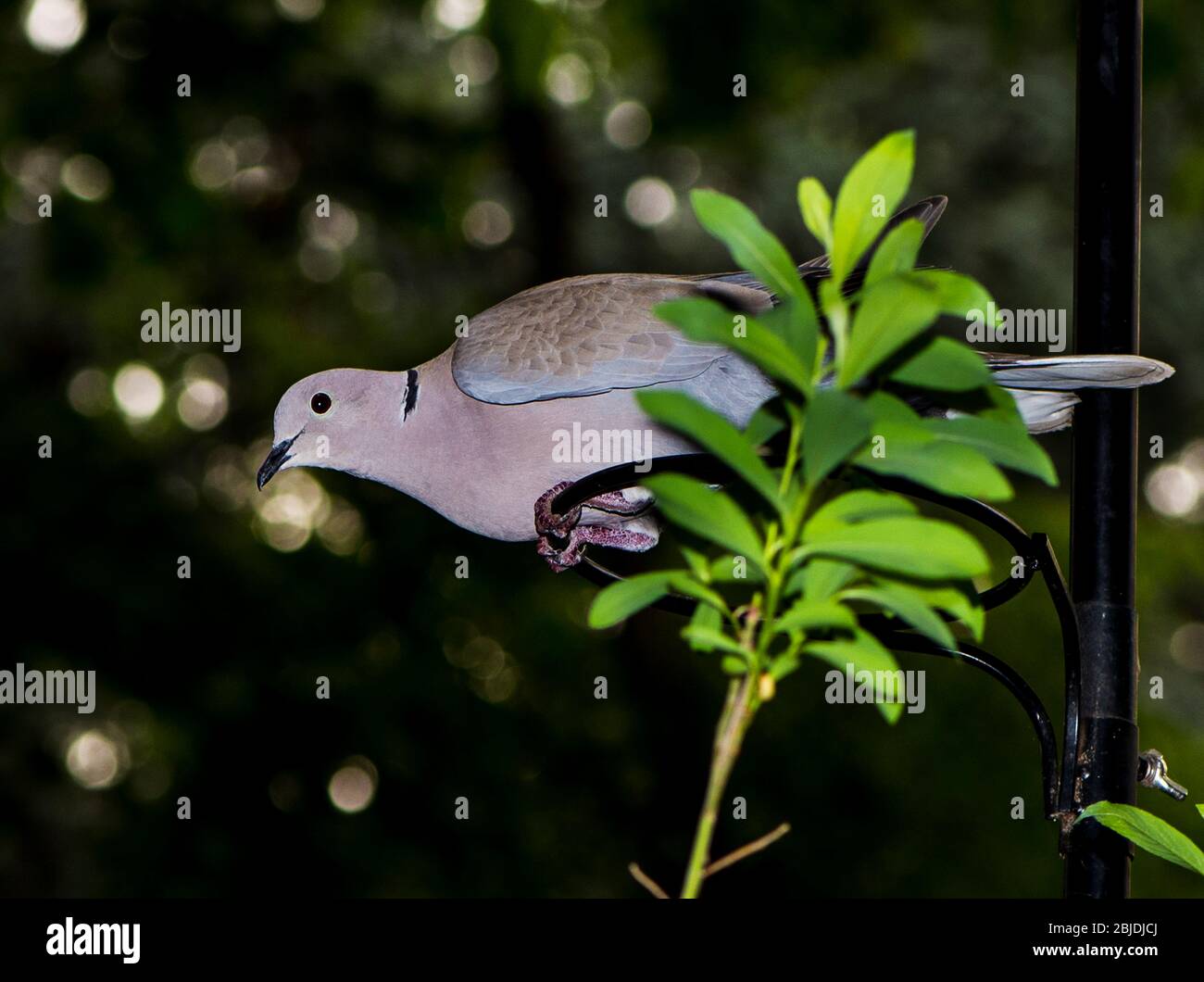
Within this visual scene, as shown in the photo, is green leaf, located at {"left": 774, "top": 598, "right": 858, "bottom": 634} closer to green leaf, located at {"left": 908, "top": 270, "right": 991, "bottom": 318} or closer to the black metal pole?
green leaf, located at {"left": 908, "top": 270, "right": 991, "bottom": 318}

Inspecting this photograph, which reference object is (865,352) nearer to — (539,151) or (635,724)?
(539,151)

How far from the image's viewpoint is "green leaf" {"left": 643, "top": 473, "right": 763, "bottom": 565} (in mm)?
876

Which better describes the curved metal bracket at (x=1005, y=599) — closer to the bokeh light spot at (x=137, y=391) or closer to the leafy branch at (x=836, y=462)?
the leafy branch at (x=836, y=462)

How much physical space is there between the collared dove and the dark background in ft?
5.61

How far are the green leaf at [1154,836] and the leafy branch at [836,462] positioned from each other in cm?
43

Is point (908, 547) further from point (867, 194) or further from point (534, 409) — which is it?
point (534, 409)

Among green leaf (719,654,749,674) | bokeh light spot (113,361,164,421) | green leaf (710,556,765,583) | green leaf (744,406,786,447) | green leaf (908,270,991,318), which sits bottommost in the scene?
green leaf (719,654,749,674)

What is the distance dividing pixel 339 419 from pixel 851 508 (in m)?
1.42

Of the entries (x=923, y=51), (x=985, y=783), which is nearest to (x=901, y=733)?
(x=985, y=783)

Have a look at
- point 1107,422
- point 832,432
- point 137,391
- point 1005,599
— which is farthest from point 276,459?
point 137,391

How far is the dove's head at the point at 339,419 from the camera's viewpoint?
85.6 inches

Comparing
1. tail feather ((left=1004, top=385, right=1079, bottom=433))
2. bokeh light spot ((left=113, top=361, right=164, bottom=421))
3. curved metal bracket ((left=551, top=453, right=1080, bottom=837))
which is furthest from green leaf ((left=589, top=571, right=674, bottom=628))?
bokeh light spot ((left=113, top=361, right=164, bottom=421))
